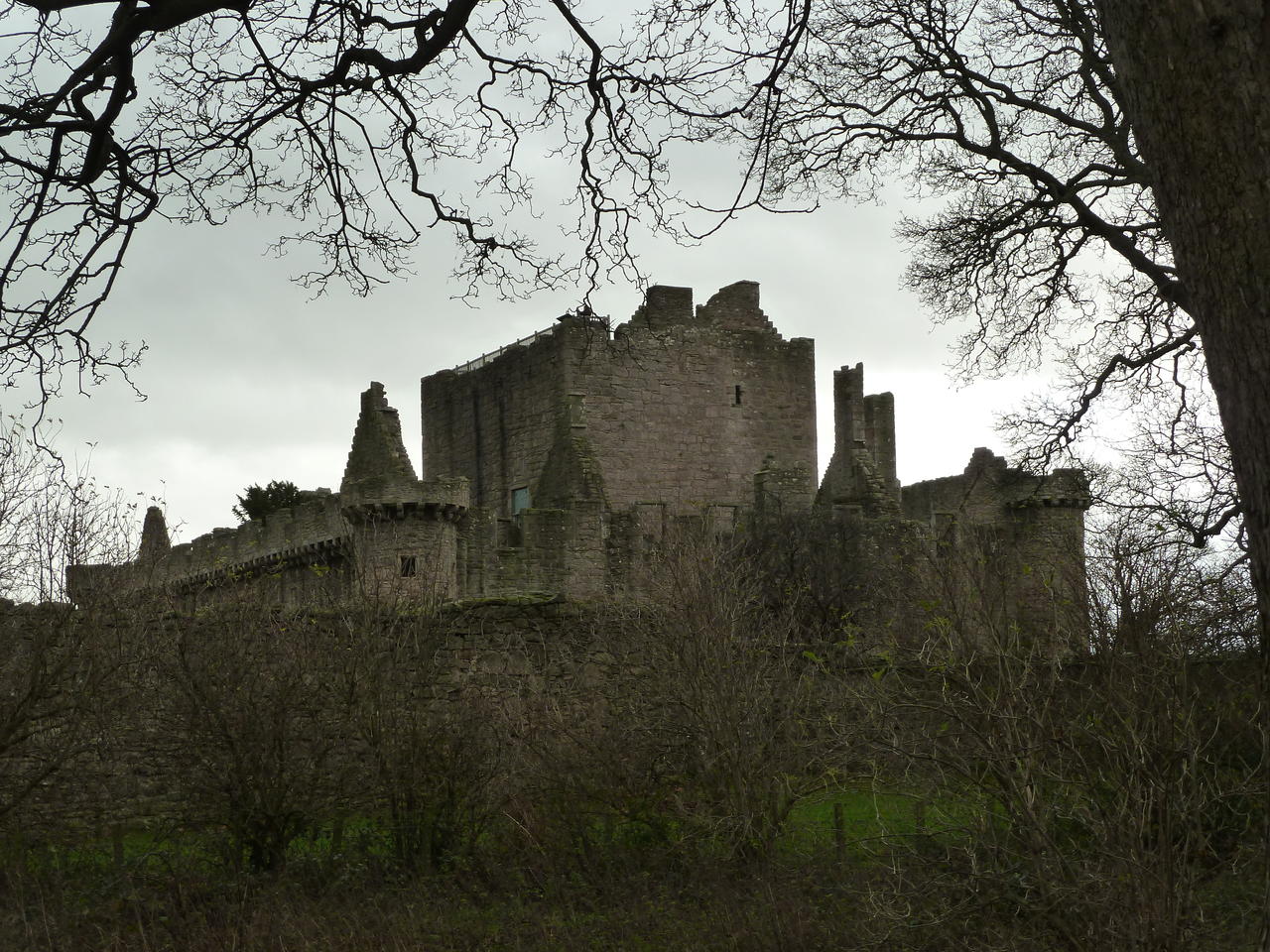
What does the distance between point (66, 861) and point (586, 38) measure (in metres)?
8.67

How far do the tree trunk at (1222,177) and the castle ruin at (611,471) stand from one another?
18.4 meters

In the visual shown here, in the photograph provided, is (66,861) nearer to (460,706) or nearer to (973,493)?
(460,706)

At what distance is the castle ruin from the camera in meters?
25.2

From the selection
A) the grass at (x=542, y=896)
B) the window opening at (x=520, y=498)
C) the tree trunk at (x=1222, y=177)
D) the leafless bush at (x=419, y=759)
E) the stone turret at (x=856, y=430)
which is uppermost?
the stone turret at (x=856, y=430)

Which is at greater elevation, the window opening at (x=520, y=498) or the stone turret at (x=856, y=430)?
the stone turret at (x=856, y=430)

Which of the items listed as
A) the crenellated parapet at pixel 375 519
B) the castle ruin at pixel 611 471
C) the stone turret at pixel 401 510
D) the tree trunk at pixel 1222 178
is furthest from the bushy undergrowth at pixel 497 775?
the stone turret at pixel 401 510

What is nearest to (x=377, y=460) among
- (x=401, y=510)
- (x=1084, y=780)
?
(x=401, y=510)

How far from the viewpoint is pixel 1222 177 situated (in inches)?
143

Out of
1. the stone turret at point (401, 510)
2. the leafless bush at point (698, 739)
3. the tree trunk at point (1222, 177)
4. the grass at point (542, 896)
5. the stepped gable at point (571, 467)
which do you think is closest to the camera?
the tree trunk at point (1222, 177)

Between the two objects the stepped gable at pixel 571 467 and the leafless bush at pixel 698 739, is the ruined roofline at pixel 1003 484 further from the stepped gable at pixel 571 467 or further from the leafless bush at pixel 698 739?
the leafless bush at pixel 698 739

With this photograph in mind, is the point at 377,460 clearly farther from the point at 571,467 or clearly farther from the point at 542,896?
the point at 542,896

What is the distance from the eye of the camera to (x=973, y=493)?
3045cm

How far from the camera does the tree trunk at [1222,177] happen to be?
358 centimetres

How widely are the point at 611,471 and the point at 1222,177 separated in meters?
29.2
